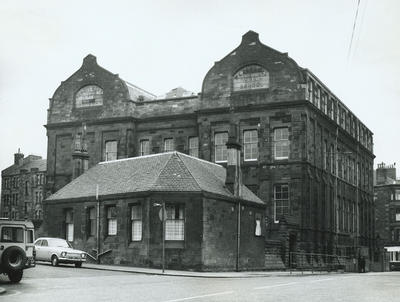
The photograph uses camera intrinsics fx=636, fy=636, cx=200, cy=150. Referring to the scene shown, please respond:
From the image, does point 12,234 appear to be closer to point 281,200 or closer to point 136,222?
point 136,222

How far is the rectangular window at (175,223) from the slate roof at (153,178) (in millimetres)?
1150

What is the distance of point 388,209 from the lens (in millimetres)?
94500

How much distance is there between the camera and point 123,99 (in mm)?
51625

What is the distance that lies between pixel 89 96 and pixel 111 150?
16.6ft

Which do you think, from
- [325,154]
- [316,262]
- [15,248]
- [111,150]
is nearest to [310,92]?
[325,154]

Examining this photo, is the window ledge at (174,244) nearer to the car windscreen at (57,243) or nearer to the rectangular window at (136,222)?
the rectangular window at (136,222)

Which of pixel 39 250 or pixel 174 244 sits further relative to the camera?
pixel 174 244

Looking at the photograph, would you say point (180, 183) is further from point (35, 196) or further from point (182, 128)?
point (35, 196)

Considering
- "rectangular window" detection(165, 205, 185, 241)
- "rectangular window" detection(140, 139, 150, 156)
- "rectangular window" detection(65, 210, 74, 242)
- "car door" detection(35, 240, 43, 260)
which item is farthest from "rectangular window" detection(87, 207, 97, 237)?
"rectangular window" detection(140, 139, 150, 156)

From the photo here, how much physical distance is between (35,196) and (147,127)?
51.5 meters

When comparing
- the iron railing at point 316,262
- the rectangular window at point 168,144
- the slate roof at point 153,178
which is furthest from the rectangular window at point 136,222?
the rectangular window at point 168,144

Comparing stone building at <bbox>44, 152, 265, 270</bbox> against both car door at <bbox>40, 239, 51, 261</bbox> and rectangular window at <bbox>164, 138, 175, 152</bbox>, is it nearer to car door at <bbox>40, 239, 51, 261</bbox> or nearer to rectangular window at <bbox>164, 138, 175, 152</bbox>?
car door at <bbox>40, 239, 51, 261</bbox>

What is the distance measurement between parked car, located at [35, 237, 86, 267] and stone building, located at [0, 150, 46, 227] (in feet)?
211

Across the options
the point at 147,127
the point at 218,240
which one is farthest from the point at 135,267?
the point at 147,127
